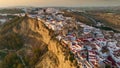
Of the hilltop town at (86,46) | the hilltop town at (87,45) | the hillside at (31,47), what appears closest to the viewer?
the hilltop town at (86,46)

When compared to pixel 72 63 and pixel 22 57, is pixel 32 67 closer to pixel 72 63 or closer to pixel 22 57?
pixel 22 57

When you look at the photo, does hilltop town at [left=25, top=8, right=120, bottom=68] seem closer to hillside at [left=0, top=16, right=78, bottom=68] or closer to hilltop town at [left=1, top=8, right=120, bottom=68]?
hilltop town at [left=1, top=8, right=120, bottom=68]

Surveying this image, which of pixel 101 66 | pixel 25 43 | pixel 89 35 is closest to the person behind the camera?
pixel 101 66

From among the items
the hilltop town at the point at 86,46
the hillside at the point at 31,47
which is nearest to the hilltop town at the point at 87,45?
the hilltop town at the point at 86,46

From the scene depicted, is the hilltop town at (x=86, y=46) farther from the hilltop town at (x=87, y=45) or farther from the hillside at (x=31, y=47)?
the hillside at (x=31, y=47)

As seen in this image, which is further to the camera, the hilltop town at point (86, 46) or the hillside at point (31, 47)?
the hillside at point (31, 47)

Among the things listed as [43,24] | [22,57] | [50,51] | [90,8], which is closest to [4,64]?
[22,57]

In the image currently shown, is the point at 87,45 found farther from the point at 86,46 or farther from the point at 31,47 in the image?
the point at 31,47

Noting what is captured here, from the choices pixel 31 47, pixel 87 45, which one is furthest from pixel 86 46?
pixel 31 47
